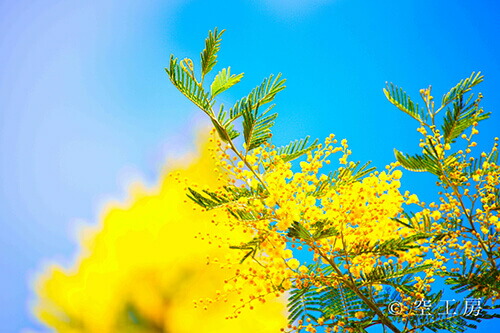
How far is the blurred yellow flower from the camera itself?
4551 millimetres

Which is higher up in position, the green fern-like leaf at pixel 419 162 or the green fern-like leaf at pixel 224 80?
the green fern-like leaf at pixel 224 80

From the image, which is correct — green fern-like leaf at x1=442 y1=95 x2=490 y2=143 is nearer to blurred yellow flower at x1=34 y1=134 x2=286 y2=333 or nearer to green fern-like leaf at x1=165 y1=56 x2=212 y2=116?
green fern-like leaf at x1=165 y1=56 x2=212 y2=116

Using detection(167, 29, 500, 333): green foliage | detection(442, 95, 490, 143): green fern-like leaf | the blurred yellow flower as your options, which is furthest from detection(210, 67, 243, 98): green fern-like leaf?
the blurred yellow flower

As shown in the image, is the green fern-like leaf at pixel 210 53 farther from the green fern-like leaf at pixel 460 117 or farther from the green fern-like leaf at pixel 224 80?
the green fern-like leaf at pixel 460 117

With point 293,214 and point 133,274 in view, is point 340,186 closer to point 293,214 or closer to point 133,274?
point 293,214

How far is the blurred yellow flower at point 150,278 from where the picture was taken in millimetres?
4551

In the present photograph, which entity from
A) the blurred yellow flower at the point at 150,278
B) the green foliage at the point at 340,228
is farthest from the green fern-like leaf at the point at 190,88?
the blurred yellow flower at the point at 150,278

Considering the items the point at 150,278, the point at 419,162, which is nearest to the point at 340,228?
the point at 419,162

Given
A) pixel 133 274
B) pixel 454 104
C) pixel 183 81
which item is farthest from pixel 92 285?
pixel 454 104

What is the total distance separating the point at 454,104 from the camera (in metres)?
2.00

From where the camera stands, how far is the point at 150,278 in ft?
15.9

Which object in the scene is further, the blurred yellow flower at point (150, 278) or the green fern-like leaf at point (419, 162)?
the blurred yellow flower at point (150, 278)

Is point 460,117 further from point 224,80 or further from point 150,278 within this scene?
point 150,278

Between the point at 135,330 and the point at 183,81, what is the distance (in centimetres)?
356
